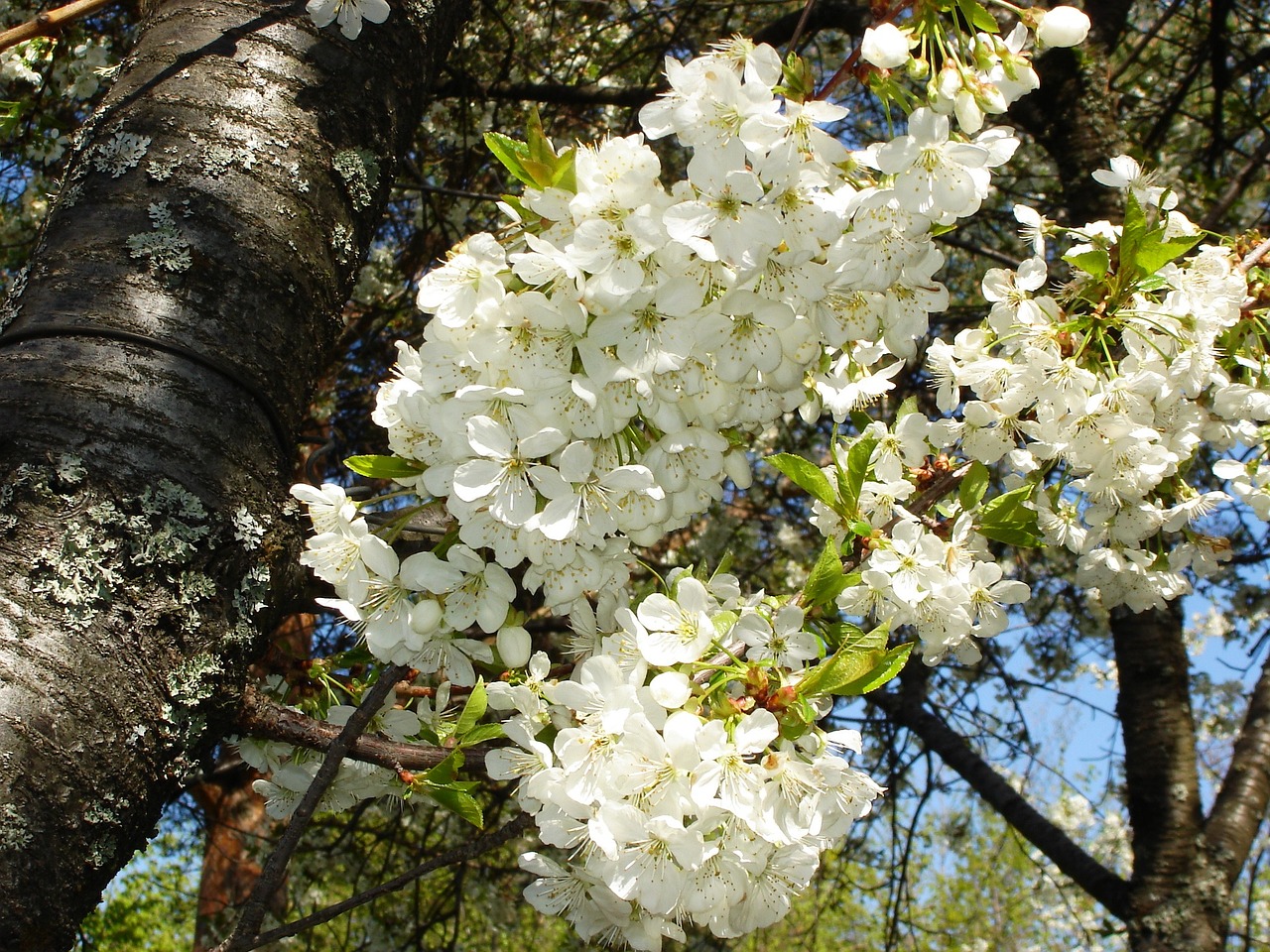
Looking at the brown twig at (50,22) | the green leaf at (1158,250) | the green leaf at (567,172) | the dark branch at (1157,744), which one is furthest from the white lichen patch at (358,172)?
the dark branch at (1157,744)

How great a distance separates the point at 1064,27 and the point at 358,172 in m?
1.03

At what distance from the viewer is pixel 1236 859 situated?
9.77 ft

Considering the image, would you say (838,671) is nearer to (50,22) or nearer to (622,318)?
(622,318)

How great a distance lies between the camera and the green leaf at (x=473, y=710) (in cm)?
135

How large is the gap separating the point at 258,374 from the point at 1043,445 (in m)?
1.24

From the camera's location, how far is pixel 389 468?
1.26m

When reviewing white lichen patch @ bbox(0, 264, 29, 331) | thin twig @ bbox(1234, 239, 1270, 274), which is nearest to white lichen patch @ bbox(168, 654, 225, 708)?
white lichen patch @ bbox(0, 264, 29, 331)

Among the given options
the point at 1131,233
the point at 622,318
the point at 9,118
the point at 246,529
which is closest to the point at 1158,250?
the point at 1131,233

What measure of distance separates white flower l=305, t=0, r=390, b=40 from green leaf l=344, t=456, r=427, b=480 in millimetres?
737

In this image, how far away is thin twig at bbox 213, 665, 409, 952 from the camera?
120 cm

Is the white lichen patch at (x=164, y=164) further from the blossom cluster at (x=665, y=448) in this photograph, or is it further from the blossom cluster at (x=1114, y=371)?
the blossom cluster at (x=1114, y=371)

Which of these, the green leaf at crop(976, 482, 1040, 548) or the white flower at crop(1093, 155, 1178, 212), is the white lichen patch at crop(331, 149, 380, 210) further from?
the white flower at crop(1093, 155, 1178, 212)

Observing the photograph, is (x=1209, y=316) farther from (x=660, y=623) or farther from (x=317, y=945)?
(x=317, y=945)

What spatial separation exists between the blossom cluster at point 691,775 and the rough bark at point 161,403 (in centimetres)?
44
